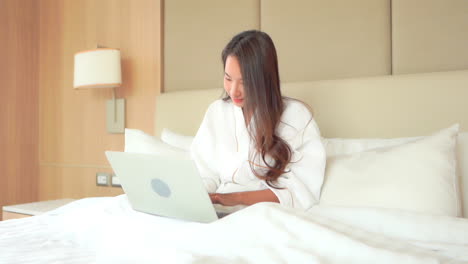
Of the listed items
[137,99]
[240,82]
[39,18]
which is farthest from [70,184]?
[240,82]

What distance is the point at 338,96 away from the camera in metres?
1.76

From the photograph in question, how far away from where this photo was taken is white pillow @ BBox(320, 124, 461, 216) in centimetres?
119

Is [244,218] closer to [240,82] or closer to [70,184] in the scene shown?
[240,82]

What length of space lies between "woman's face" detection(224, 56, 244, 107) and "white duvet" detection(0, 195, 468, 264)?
0.59 m

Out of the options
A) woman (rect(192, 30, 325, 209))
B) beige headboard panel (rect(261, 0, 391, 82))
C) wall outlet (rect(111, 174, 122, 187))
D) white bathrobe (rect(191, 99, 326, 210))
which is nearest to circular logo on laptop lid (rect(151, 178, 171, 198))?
woman (rect(192, 30, 325, 209))

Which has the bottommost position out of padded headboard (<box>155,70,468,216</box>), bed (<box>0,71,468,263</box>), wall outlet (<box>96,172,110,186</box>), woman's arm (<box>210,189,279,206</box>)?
wall outlet (<box>96,172,110,186</box>)

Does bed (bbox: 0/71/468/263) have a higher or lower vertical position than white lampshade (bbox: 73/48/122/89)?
lower

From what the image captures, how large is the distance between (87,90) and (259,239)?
7.63ft

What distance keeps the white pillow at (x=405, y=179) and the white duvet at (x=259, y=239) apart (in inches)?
5.8

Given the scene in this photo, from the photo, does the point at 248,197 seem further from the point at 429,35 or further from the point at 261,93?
the point at 429,35

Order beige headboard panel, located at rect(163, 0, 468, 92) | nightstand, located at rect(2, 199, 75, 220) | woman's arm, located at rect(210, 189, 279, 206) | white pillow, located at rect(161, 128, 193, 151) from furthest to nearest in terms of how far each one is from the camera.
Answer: nightstand, located at rect(2, 199, 75, 220), white pillow, located at rect(161, 128, 193, 151), beige headboard panel, located at rect(163, 0, 468, 92), woman's arm, located at rect(210, 189, 279, 206)

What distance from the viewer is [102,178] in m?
2.69

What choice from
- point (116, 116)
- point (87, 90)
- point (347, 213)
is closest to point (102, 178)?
point (116, 116)

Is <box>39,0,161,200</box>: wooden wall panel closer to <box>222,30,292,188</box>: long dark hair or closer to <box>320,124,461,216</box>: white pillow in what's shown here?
<box>222,30,292,188</box>: long dark hair
